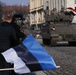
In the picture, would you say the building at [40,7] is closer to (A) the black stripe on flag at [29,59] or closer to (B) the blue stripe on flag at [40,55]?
(B) the blue stripe on flag at [40,55]

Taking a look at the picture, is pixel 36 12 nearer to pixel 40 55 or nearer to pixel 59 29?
pixel 59 29

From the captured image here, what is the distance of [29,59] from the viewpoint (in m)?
5.87

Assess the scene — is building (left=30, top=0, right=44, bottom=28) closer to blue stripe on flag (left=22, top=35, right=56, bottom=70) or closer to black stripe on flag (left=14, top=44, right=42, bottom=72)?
blue stripe on flag (left=22, top=35, right=56, bottom=70)

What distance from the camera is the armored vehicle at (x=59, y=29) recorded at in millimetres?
24344

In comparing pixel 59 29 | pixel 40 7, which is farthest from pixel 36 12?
pixel 59 29

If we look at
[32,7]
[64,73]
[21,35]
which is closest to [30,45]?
[21,35]

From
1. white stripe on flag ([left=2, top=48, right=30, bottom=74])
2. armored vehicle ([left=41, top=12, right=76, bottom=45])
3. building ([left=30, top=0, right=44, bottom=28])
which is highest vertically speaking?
white stripe on flag ([left=2, top=48, right=30, bottom=74])

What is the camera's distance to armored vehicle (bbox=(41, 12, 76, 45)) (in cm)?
2434

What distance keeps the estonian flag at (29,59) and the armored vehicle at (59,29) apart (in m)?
17.7

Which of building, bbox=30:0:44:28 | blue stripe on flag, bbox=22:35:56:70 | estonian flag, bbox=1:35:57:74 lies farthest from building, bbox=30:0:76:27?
estonian flag, bbox=1:35:57:74

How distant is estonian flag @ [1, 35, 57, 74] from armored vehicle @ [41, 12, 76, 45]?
17.7m

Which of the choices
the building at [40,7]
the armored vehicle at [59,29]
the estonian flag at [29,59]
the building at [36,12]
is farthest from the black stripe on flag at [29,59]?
the building at [36,12]

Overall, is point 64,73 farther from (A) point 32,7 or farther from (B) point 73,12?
(A) point 32,7

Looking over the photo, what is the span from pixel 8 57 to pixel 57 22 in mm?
20156
